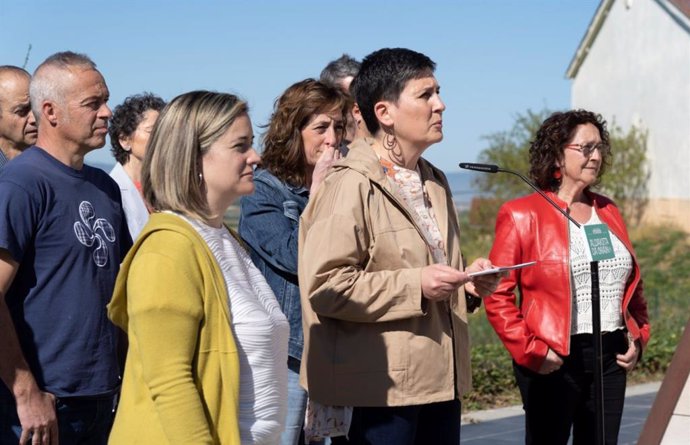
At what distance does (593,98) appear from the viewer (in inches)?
1309

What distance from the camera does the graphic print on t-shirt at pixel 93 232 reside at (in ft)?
11.7

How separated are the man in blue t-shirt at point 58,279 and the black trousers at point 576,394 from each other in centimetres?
199

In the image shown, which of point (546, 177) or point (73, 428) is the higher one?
point (546, 177)

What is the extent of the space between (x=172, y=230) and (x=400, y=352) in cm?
101

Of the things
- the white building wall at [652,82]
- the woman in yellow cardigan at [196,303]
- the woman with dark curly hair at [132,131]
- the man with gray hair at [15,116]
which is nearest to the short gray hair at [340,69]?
the woman with dark curly hair at [132,131]

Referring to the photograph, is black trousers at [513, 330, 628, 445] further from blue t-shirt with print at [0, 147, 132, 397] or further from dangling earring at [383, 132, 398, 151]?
blue t-shirt with print at [0, 147, 132, 397]

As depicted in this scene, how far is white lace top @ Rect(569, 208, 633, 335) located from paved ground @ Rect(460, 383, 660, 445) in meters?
2.43

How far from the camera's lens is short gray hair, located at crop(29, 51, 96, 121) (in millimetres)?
3695

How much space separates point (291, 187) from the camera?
14.5ft

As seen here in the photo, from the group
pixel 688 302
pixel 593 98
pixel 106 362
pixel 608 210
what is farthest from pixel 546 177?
pixel 593 98

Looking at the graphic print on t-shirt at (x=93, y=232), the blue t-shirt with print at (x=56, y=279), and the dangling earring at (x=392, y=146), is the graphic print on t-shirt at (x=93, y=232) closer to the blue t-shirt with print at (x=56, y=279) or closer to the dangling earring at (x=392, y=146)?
the blue t-shirt with print at (x=56, y=279)

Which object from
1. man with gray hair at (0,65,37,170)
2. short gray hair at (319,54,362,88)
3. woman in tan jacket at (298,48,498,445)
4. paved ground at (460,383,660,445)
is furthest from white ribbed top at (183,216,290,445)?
paved ground at (460,383,660,445)

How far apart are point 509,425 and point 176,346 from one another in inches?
208

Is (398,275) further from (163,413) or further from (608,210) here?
(608,210)
